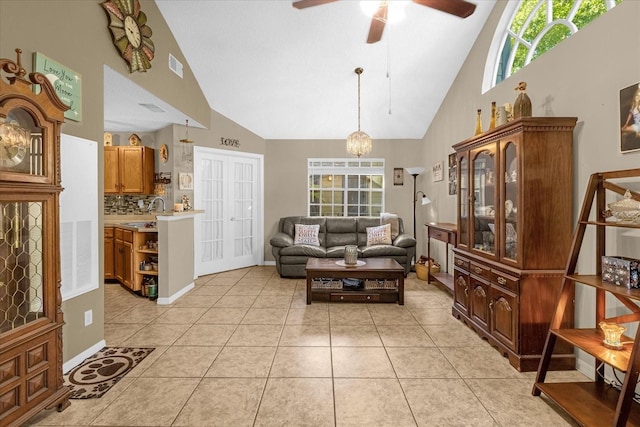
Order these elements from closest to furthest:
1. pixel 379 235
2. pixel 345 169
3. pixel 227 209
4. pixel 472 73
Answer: pixel 472 73 < pixel 379 235 < pixel 227 209 < pixel 345 169

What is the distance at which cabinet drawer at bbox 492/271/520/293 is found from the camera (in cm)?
253

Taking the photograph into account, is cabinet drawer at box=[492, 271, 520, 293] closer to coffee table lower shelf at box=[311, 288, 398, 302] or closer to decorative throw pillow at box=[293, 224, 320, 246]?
coffee table lower shelf at box=[311, 288, 398, 302]

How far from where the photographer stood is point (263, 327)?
3.35m

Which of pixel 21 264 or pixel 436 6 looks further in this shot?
pixel 436 6

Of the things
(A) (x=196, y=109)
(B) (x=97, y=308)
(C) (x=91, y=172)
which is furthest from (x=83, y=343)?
(A) (x=196, y=109)

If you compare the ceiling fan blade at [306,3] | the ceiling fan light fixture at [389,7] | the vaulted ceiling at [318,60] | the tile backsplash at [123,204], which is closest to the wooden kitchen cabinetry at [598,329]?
the ceiling fan light fixture at [389,7]

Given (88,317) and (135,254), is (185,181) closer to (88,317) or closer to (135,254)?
(135,254)

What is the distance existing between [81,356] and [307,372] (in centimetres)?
179

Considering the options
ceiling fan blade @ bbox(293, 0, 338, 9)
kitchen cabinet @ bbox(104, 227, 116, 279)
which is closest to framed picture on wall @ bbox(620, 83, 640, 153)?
ceiling fan blade @ bbox(293, 0, 338, 9)

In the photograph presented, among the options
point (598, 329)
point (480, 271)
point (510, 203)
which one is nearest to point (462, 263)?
point (480, 271)

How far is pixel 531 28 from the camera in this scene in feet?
Result: 10.7

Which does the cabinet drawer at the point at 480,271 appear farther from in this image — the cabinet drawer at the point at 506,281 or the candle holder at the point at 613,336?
the candle holder at the point at 613,336

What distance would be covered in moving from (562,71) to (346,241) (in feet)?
13.2

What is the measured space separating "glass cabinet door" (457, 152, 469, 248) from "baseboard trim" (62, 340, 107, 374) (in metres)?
3.48
